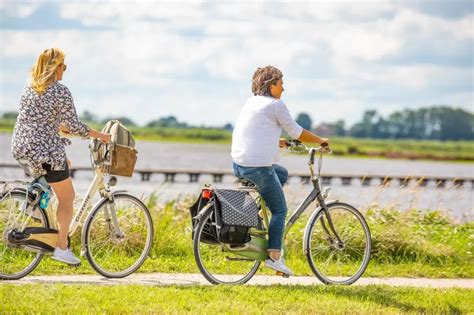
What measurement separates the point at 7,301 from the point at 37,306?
0.30 m

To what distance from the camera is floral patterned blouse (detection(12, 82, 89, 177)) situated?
23.7 feet

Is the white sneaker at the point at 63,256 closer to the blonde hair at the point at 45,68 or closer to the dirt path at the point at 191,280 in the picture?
the dirt path at the point at 191,280

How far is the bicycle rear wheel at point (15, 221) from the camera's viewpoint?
737 centimetres

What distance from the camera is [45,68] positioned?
719 cm

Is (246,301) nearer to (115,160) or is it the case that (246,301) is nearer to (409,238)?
(115,160)

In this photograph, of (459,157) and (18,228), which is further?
(459,157)

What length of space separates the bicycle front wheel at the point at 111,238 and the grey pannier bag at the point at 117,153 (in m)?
0.41

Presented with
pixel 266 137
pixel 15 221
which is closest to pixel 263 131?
pixel 266 137

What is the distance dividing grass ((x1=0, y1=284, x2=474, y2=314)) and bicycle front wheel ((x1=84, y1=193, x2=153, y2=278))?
0.63 m

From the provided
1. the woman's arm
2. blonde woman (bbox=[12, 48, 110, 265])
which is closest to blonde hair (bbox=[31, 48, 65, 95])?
blonde woman (bbox=[12, 48, 110, 265])

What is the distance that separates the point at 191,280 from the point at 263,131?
1885mm

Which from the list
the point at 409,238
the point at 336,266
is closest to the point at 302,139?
the point at 336,266

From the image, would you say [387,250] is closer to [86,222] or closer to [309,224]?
[309,224]

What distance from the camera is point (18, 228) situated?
7.46 metres
